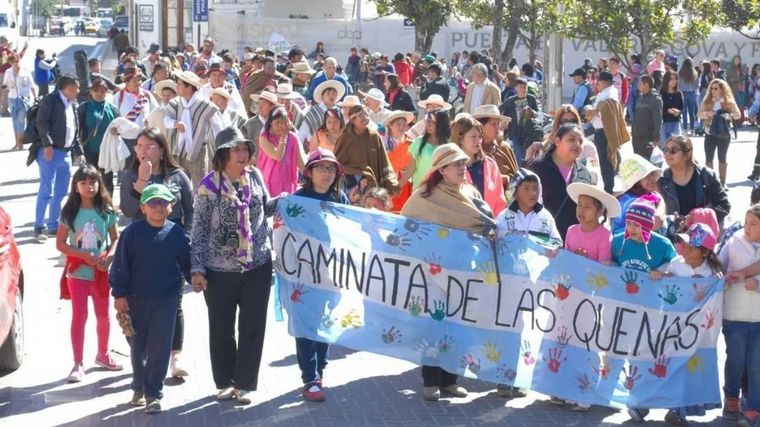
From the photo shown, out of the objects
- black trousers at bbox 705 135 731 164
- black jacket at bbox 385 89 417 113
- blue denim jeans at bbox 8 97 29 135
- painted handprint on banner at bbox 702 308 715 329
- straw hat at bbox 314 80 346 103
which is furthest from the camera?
blue denim jeans at bbox 8 97 29 135

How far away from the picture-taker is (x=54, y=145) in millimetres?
14133

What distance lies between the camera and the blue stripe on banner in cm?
788

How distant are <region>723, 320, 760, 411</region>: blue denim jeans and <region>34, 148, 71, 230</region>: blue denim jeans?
8.35 meters

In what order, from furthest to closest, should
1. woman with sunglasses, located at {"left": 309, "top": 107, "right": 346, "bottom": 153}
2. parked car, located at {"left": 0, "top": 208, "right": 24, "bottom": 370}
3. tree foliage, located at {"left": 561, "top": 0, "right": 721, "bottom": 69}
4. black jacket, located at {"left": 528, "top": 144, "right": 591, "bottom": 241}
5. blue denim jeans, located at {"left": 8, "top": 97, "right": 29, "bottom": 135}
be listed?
tree foliage, located at {"left": 561, "top": 0, "right": 721, "bottom": 69} < blue denim jeans, located at {"left": 8, "top": 97, "right": 29, "bottom": 135} < woman with sunglasses, located at {"left": 309, "top": 107, "right": 346, "bottom": 153} < black jacket, located at {"left": 528, "top": 144, "right": 591, "bottom": 241} < parked car, located at {"left": 0, "top": 208, "right": 24, "bottom": 370}

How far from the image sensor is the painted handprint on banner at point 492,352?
26.7 feet

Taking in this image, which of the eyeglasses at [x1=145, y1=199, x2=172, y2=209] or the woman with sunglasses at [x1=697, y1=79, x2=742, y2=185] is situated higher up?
the eyeglasses at [x1=145, y1=199, x2=172, y2=209]

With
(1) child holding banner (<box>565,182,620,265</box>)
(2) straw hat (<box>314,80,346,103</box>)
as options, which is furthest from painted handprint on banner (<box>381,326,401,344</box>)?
(2) straw hat (<box>314,80,346,103</box>)

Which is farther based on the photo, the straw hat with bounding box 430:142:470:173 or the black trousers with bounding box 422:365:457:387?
the black trousers with bounding box 422:365:457:387

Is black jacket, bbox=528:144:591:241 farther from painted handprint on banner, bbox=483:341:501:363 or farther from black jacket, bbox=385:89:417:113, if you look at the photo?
black jacket, bbox=385:89:417:113

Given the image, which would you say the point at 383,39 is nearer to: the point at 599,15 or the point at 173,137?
the point at 599,15

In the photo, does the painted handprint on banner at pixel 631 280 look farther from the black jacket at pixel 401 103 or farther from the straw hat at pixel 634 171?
the black jacket at pixel 401 103

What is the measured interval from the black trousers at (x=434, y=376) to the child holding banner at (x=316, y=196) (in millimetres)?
661

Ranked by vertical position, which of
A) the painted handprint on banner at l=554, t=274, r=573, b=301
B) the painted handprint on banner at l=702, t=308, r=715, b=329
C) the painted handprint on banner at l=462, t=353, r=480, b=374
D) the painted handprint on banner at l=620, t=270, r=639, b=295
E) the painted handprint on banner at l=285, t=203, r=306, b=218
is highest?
the painted handprint on banner at l=285, t=203, r=306, b=218

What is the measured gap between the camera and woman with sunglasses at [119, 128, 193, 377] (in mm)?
8664
